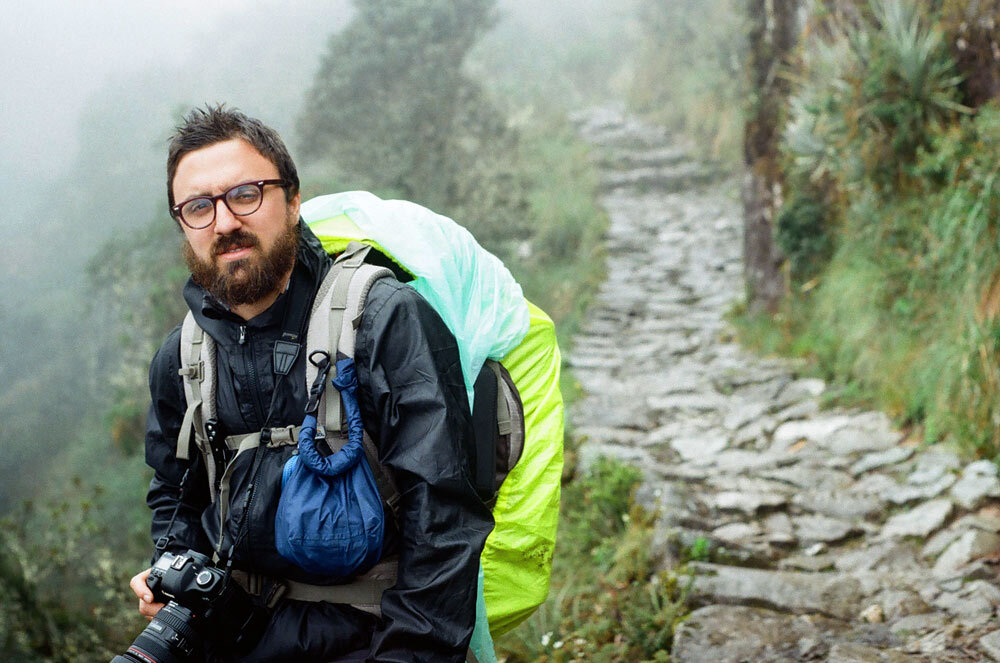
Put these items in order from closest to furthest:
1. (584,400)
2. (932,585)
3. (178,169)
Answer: (178,169)
(932,585)
(584,400)

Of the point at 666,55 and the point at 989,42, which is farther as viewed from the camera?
the point at 666,55

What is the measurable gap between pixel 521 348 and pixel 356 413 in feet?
1.83

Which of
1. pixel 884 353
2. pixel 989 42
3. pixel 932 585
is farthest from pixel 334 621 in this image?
pixel 989 42

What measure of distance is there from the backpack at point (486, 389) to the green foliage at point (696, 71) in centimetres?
1133

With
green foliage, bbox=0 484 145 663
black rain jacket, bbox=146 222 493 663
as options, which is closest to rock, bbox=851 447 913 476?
black rain jacket, bbox=146 222 493 663

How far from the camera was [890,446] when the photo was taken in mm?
5094

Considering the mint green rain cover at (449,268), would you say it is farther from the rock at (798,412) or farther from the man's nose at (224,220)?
the rock at (798,412)

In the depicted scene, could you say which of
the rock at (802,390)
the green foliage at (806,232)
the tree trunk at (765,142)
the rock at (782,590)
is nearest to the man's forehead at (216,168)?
the rock at (782,590)

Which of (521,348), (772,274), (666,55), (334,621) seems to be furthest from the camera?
(666,55)

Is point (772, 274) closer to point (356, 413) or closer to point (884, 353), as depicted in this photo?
point (884, 353)

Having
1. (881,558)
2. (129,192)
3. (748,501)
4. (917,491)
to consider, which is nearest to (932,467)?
(917,491)

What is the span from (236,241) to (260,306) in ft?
0.53

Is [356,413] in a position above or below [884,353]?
above

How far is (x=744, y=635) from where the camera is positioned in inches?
123
